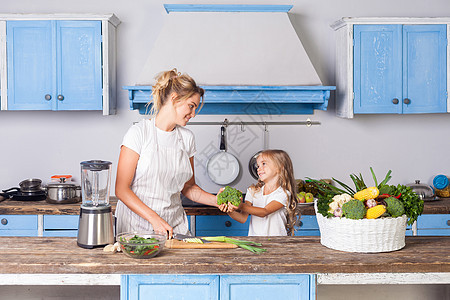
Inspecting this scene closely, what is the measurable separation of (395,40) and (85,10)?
8.47ft

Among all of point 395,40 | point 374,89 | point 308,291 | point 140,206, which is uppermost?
point 395,40

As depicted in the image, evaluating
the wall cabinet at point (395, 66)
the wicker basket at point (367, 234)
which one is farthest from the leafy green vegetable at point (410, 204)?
the wall cabinet at point (395, 66)

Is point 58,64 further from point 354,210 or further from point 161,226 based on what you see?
point 354,210

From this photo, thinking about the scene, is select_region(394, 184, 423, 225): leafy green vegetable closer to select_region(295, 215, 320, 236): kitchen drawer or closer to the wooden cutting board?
the wooden cutting board

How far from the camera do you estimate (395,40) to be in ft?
13.7

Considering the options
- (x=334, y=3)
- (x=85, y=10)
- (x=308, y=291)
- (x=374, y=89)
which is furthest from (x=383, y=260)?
(x=85, y=10)

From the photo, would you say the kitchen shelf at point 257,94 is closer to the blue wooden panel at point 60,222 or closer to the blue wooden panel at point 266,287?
the blue wooden panel at point 60,222

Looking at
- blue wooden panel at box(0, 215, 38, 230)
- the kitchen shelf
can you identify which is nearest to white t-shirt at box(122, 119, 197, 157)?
the kitchen shelf

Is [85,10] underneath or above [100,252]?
above

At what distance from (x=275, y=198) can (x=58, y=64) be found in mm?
2108

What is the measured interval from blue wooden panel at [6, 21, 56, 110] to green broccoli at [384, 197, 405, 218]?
9.38 ft

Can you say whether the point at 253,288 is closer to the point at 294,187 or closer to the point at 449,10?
the point at 294,187

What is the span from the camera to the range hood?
4.06m

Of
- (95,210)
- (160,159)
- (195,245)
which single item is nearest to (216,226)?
(160,159)
